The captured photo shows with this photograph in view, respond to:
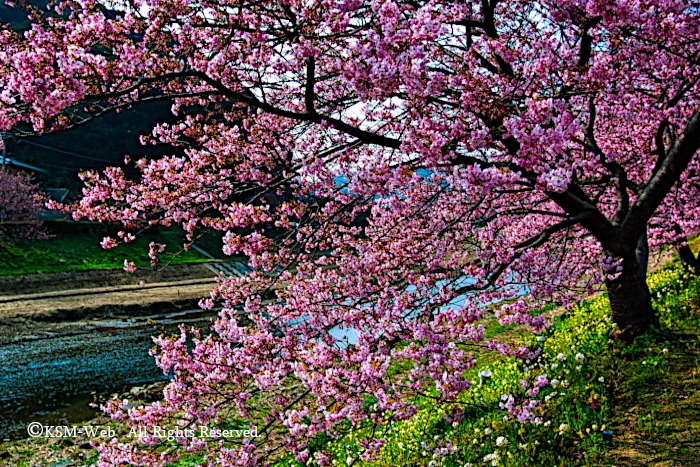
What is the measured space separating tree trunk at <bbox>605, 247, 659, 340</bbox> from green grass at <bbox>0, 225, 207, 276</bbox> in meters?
25.9

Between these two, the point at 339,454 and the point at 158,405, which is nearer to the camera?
the point at 158,405

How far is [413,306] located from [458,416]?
1.18 m

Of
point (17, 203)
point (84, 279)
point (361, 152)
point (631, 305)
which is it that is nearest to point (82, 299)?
point (84, 279)

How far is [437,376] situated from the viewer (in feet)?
16.0

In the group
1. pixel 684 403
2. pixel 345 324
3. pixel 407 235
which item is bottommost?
pixel 345 324

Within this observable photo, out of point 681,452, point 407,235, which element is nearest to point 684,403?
point 681,452

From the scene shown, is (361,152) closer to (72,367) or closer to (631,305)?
(631,305)

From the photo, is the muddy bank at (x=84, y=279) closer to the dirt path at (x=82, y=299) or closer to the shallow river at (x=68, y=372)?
the dirt path at (x=82, y=299)

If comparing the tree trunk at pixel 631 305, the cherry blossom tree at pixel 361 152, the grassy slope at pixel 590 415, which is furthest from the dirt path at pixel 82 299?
the tree trunk at pixel 631 305

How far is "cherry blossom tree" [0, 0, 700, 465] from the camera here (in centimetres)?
436

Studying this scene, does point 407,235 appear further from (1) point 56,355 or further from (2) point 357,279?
(1) point 56,355

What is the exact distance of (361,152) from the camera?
634 cm

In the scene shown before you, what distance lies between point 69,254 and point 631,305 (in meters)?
35.7

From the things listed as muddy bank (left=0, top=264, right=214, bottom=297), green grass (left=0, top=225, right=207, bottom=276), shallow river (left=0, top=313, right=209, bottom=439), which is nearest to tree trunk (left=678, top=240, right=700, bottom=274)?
shallow river (left=0, top=313, right=209, bottom=439)
